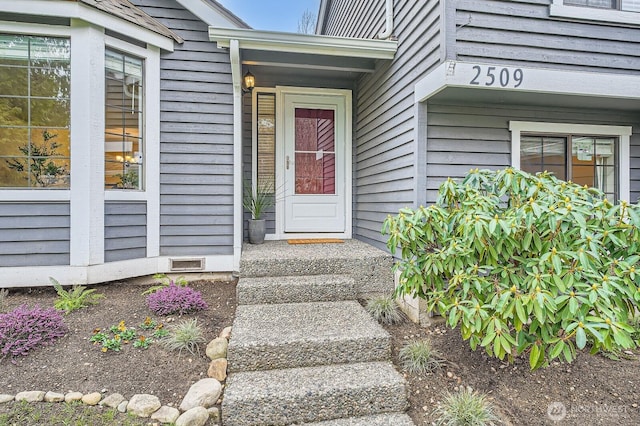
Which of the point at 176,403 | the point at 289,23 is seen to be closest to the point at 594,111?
the point at 176,403

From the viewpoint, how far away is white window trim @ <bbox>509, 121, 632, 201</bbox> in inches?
128

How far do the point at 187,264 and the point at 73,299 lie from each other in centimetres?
110

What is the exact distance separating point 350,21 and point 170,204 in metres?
3.96

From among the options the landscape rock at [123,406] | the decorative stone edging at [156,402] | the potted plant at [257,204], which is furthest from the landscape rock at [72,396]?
the potted plant at [257,204]

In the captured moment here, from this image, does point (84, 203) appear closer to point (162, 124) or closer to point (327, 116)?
point (162, 124)

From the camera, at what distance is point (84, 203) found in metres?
3.31

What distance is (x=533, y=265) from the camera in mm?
1990

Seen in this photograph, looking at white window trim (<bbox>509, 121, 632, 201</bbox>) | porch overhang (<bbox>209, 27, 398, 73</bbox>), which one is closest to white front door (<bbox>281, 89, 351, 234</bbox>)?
porch overhang (<bbox>209, 27, 398, 73</bbox>)

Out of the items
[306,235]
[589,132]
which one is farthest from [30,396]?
[589,132]

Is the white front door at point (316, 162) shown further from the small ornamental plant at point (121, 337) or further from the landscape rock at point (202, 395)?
the landscape rock at point (202, 395)

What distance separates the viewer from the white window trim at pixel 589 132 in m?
3.26

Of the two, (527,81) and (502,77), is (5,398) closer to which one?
(502,77)

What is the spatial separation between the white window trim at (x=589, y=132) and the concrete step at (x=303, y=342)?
2112 mm

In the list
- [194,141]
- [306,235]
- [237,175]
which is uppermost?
[194,141]
